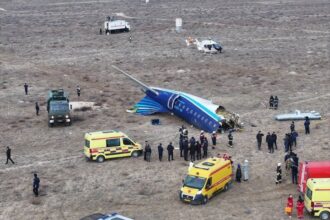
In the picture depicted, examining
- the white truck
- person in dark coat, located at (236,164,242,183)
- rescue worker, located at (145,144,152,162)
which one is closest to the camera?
person in dark coat, located at (236,164,242,183)

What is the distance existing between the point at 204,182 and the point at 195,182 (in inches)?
18.9

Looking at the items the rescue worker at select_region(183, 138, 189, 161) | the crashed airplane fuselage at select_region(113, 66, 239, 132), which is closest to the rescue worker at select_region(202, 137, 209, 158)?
the rescue worker at select_region(183, 138, 189, 161)

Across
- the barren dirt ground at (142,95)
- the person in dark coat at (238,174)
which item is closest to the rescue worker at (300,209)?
the barren dirt ground at (142,95)

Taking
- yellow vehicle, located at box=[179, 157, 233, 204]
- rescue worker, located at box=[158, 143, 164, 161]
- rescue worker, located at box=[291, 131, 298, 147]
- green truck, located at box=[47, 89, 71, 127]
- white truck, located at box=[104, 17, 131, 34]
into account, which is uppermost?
white truck, located at box=[104, 17, 131, 34]

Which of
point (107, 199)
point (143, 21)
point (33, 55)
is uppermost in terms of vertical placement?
point (143, 21)

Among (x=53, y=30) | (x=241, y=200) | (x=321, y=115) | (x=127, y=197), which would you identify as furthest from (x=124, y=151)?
(x=53, y=30)

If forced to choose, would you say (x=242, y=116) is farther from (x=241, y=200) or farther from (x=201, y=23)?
(x=201, y=23)

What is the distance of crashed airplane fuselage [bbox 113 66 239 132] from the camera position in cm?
4103

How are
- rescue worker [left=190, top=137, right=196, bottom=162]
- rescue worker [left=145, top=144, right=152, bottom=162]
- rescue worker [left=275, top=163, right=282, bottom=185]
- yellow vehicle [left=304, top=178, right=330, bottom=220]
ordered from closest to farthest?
yellow vehicle [left=304, top=178, right=330, bottom=220]
rescue worker [left=275, top=163, right=282, bottom=185]
rescue worker [left=190, top=137, right=196, bottom=162]
rescue worker [left=145, top=144, right=152, bottom=162]

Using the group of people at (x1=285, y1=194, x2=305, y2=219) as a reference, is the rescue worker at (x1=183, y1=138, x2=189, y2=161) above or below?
above

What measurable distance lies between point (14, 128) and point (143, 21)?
5898 cm

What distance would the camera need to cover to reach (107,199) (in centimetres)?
3084

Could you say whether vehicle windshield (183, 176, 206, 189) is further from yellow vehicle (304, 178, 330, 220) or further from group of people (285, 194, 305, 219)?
yellow vehicle (304, 178, 330, 220)

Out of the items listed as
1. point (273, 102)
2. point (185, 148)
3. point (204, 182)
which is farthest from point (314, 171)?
point (273, 102)
